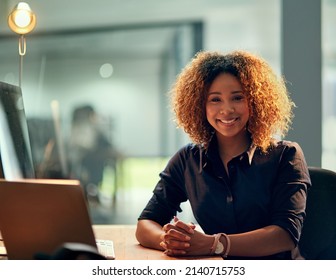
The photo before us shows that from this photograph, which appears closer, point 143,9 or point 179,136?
point 143,9

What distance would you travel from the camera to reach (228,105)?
4.66 ft

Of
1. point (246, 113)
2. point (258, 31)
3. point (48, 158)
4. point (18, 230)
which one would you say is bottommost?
point (48, 158)

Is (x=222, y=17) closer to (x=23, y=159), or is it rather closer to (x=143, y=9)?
(x=143, y=9)

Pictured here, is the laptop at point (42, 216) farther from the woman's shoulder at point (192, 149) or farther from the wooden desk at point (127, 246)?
the woman's shoulder at point (192, 149)

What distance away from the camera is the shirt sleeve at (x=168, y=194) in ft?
4.85

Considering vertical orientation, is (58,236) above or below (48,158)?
above

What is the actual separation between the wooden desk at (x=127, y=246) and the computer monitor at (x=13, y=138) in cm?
31

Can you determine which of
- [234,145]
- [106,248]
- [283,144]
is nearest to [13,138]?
[106,248]

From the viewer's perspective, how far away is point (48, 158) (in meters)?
2.96

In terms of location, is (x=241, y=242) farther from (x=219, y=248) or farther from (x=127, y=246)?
(x=127, y=246)

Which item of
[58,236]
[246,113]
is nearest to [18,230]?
[58,236]

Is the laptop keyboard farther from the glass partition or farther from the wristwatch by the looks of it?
the glass partition

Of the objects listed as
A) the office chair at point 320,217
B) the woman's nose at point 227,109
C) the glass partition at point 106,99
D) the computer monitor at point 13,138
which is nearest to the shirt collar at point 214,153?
the woman's nose at point 227,109

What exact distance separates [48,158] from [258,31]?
143cm
